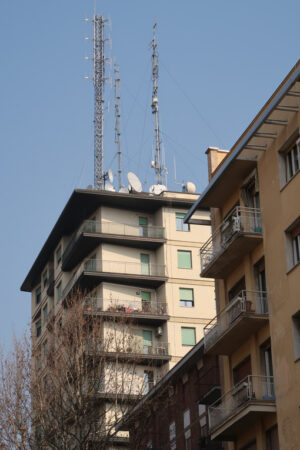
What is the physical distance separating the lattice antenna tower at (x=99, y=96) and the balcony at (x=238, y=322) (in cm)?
4204

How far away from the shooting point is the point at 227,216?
35.9 metres

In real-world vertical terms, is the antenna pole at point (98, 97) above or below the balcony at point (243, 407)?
above

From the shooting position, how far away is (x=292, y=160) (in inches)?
1217

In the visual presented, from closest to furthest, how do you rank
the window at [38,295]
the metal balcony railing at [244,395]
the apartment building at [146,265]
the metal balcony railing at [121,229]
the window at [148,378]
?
the metal balcony railing at [244,395] → the window at [148,378] → the apartment building at [146,265] → the metal balcony railing at [121,229] → the window at [38,295]

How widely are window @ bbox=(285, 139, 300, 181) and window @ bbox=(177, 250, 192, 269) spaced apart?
118ft

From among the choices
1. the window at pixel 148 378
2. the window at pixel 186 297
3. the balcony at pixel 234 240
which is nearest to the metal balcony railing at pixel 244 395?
the balcony at pixel 234 240

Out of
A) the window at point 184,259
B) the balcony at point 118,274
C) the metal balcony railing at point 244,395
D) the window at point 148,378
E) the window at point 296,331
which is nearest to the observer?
the window at point 296,331

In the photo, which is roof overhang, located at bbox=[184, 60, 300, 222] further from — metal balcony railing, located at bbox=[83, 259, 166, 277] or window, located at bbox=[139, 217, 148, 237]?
window, located at bbox=[139, 217, 148, 237]

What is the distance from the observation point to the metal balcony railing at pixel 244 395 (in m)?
30.5

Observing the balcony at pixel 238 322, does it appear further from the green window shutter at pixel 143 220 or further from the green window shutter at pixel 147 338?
the green window shutter at pixel 143 220

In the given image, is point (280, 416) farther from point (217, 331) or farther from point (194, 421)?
point (194, 421)

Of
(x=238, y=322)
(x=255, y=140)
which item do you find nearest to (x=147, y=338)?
(x=238, y=322)

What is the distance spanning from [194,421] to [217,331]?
899 centimetres

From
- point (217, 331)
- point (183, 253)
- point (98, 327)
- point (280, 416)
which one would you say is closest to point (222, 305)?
point (217, 331)
